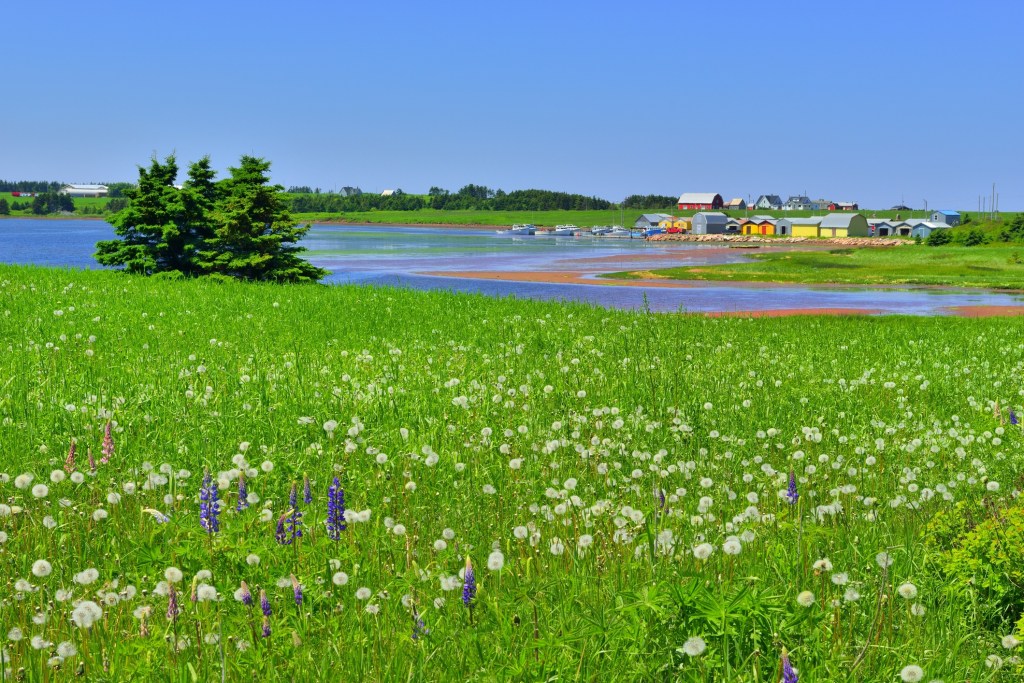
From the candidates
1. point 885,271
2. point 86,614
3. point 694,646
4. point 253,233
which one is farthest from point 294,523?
point 885,271

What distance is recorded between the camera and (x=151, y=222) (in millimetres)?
33906

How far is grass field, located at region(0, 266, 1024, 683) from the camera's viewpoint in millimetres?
3861

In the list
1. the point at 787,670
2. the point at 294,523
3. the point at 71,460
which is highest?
the point at 787,670

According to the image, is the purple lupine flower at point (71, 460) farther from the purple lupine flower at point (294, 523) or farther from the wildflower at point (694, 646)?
the wildflower at point (694, 646)

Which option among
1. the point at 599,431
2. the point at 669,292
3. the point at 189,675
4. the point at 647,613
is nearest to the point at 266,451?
the point at 599,431

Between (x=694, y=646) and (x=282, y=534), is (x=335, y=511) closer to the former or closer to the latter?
(x=282, y=534)

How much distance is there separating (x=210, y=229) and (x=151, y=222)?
2.18 metres

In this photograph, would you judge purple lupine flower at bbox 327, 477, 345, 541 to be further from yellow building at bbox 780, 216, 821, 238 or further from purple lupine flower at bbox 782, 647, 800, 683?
yellow building at bbox 780, 216, 821, 238

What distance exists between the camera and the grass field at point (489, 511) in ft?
12.7

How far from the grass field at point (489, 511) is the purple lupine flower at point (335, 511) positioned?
0.03 metres

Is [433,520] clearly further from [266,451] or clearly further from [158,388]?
[158,388]

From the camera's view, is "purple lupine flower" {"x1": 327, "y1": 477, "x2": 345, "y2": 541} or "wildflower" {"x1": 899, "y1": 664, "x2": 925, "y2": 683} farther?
"purple lupine flower" {"x1": 327, "y1": 477, "x2": 345, "y2": 541}

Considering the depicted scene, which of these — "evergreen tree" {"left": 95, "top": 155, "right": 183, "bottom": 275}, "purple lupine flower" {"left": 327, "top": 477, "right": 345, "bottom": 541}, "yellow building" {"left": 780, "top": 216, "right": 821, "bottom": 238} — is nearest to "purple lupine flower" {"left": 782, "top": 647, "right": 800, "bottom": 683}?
"purple lupine flower" {"left": 327, "top": 477, "right": 345, "bottom": 541}

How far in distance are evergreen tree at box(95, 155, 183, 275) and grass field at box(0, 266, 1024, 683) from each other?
62.2 feet
